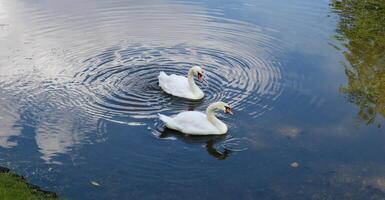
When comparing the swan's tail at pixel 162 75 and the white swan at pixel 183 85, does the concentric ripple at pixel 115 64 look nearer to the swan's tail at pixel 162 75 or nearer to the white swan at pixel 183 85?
the white swan at pixel 183 85

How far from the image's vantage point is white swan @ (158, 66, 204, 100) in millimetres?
18203

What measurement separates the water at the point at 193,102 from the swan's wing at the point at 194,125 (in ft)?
0.76

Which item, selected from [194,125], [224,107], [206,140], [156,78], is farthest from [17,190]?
[156,78]

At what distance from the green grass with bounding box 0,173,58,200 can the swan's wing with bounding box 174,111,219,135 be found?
4514mm

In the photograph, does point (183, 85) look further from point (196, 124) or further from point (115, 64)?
point (115, 64)

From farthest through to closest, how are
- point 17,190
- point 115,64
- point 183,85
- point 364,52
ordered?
point 364,52
point 115,64
point 183,85
point 17,190

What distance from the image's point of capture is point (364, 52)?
22.2m

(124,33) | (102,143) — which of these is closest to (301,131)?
(102,143)

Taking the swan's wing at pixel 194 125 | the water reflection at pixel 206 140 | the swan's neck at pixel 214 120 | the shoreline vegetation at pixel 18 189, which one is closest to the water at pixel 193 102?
the water reflection at pixel 206 140

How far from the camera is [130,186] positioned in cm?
1344

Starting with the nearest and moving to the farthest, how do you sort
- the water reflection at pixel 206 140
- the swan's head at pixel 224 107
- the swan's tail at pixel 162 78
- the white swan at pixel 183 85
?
the water reflection at pixel 206 140
the swan's head at pixel 224 107
the white swan at pixel 183 85
the swan's tail at pixel 162 78

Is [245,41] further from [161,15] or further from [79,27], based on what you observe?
[79,27]

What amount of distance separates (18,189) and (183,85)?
7494 mm

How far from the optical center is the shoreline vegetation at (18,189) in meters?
11.9
